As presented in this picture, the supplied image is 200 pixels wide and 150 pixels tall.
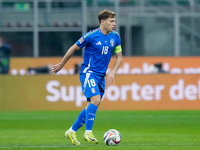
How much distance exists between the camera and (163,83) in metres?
18.8

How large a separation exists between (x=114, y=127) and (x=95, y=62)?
413 centimetres

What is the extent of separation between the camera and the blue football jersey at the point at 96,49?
9.15 metres

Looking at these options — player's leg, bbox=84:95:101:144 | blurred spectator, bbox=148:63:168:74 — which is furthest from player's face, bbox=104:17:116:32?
blurred spectator, bbox=148:63:168:74

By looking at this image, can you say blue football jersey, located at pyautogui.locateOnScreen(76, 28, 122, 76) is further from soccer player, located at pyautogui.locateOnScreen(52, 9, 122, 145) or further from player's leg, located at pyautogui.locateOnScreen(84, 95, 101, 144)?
player's leg, located at pyautogui.locateOnScreen(84, 95, 101, 144)

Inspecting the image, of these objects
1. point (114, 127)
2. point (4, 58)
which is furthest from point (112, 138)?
point (4, 58)

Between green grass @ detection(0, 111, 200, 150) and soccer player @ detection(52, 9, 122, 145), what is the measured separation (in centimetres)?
43

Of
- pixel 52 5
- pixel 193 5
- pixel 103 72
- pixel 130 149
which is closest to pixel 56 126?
pixel 103 72

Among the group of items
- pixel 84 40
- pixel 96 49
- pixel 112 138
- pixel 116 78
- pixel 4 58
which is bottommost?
pixel 112 138

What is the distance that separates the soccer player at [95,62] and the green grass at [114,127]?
0.43 m

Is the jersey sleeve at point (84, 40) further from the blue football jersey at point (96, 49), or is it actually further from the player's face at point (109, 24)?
the player's face at point (109, 24)

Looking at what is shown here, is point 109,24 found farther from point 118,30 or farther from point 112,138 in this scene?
point 118,30

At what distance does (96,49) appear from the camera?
9.19 m

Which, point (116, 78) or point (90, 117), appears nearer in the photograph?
point (90, 117)

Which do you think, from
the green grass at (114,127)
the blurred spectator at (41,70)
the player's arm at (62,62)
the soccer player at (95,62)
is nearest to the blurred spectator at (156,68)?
the blurred spectator at (41,70)
